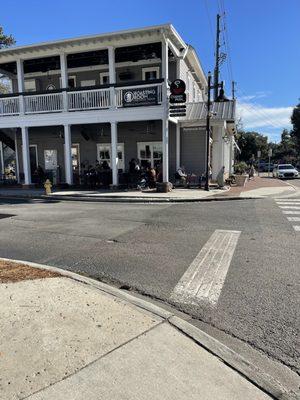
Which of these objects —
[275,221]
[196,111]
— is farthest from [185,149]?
[275,221]

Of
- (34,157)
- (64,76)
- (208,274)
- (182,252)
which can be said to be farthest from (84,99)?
(208,274)

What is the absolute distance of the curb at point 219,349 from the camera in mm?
2902

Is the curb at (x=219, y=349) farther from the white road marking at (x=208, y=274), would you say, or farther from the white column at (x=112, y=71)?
the white column at (x=112, y=71)

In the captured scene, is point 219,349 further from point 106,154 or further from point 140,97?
point 106,154

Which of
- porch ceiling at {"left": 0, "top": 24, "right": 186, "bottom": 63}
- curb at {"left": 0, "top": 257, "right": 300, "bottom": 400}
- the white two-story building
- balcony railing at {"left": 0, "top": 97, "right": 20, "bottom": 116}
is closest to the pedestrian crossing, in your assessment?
the white two-story building

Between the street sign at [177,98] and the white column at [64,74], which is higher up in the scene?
the white column at [64,74]

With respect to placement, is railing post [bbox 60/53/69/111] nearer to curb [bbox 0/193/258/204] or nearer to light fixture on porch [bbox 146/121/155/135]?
light fixture on porch [bbox 146/121/155/135]

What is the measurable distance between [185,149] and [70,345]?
17592 millimetres

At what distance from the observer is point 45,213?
11977mm

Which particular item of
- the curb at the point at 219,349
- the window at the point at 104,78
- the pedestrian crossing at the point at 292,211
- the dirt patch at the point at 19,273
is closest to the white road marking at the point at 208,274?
the curb at the point at 219,349

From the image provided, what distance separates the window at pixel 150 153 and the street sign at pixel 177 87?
Result: 13.4 feet

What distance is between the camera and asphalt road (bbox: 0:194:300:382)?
419cm

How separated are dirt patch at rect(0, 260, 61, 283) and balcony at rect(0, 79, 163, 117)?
12072 mm

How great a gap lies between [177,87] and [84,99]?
468 centimetres
